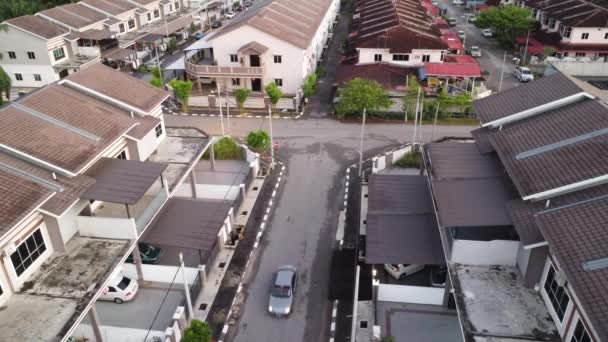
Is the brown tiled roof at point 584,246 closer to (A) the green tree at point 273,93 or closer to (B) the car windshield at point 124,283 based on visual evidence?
(B) the car windshield at point 124,283

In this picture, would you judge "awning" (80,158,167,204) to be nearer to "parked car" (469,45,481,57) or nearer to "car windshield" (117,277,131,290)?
"car windshield" (117,277,131,290)

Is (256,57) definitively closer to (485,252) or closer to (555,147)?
(555,147)

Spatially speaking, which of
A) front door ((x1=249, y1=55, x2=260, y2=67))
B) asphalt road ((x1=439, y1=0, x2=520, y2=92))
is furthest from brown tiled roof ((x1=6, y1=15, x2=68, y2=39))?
asphalt road ((x1=439, y1=0, x2=520, y2=92))

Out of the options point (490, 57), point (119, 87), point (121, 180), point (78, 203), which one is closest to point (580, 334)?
point (121, 180)

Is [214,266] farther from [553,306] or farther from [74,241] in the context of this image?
[553,306]

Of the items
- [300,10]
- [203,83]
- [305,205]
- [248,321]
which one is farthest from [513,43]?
[248,321]
